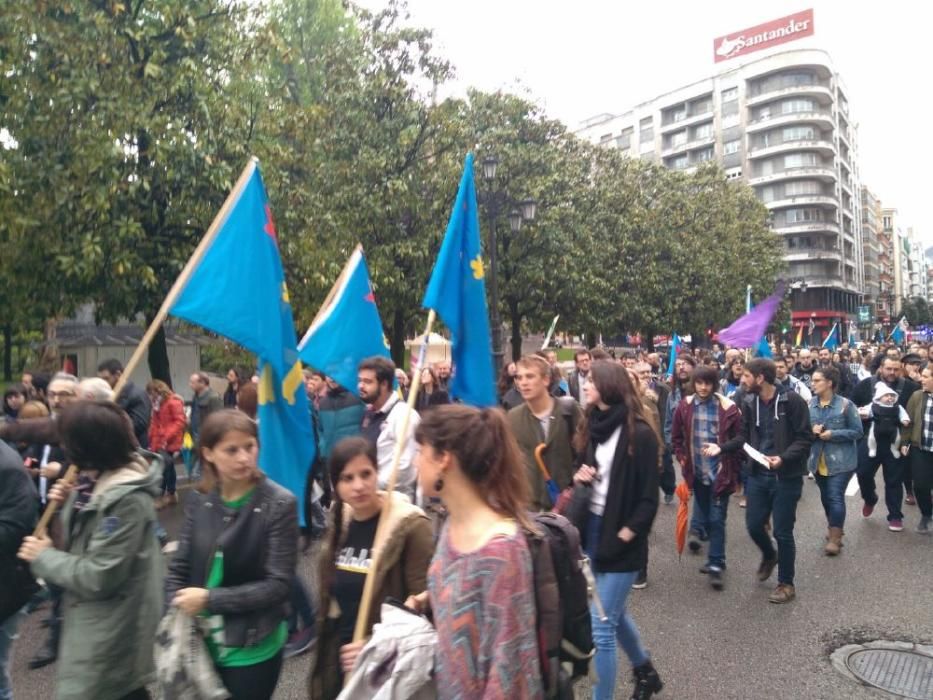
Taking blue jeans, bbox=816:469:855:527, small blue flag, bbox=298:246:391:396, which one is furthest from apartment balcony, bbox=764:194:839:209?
small blue flag, bbox=298:246:391:396

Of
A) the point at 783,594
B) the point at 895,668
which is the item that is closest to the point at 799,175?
the point at 783,594

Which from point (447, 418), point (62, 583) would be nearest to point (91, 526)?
point (62, 583)

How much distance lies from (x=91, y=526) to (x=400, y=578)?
1.17 meters

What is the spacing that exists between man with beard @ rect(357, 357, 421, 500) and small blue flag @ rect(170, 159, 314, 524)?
0.40 meters

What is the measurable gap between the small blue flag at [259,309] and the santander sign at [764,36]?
79126 millimetres

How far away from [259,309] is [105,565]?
5.96ft

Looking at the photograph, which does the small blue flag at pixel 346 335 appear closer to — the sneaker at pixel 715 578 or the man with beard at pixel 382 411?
the man with beard at pixel 382 411

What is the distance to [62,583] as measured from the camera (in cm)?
279

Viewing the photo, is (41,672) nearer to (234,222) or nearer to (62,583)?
(62,583)

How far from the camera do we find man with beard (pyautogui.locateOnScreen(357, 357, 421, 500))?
4555 millimetres

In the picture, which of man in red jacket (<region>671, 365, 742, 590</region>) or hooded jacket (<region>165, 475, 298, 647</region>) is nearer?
hooded jacket (<region>165, 475, 298, 647</region>)

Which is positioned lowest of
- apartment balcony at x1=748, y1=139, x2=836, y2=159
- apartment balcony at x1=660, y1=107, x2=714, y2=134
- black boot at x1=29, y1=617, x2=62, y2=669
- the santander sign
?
black boot at x1=29, y1=617, x2=62, y2=669

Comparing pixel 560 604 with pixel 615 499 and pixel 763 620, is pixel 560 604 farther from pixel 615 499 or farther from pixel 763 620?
pixel 763 620

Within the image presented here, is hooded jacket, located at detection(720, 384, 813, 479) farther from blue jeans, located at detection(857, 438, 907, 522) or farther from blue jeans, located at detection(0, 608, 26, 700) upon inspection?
blue jeans, located at detection(0, 608, 26, 700)
